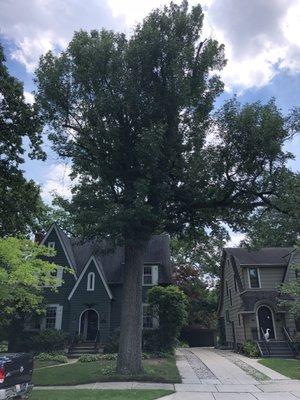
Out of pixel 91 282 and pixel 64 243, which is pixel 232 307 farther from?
pixel 64 243

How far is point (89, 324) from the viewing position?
2797cm

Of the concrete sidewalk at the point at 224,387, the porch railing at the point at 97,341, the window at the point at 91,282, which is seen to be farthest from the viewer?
the window at the point at 91,282

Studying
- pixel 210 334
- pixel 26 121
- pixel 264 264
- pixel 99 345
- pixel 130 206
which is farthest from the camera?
pixel 210 334

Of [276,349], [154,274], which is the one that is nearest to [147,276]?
[154,274]

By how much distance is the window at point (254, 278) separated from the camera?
28.0m

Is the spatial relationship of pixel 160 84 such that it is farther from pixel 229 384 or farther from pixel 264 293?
pixel 264 293

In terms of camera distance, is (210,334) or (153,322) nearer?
(153,322)

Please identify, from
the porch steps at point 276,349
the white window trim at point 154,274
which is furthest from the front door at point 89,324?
the porch steps at point 276,349

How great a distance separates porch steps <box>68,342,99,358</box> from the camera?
81.1 feet

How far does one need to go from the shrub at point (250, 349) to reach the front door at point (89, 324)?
33.5 ft

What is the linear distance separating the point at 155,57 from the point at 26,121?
608 centimetres

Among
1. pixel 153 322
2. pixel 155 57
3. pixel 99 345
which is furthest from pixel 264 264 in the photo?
pixel 155 57

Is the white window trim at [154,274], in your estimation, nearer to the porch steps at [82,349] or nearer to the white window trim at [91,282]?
the white window trim at [91,282]

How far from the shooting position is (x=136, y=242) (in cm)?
1609
